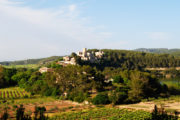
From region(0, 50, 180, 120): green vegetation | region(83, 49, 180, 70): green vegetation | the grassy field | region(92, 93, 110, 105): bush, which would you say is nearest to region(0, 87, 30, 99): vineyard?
region(0, 50, 180, 120): green vegetation

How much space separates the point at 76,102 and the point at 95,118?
16.9 metres

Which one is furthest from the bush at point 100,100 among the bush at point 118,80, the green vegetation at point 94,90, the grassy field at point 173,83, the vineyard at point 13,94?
the vineyard at point 13,94

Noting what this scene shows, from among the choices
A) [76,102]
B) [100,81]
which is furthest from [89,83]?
[76,102]

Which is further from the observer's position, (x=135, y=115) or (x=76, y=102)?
(x=76, y=102)

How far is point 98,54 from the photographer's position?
132250 millimetres

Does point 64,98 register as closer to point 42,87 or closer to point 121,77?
point 42,87

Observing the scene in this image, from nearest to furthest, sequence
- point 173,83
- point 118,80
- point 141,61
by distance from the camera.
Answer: point 118,80 → point 173,83 → point 141,61

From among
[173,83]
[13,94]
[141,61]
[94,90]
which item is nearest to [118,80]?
[94,90]

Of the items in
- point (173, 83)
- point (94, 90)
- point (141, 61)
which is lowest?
point (173, 83)

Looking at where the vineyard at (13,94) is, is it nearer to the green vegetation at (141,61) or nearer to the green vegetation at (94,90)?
the green vegetation at (94,90)

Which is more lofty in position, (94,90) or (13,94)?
(94,90)

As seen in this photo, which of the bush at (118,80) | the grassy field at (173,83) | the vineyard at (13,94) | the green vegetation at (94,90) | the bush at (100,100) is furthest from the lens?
→ the bush at (118,80)

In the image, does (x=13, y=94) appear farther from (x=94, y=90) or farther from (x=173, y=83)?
(x=173, y=83)

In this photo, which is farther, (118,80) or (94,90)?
(94,90)
